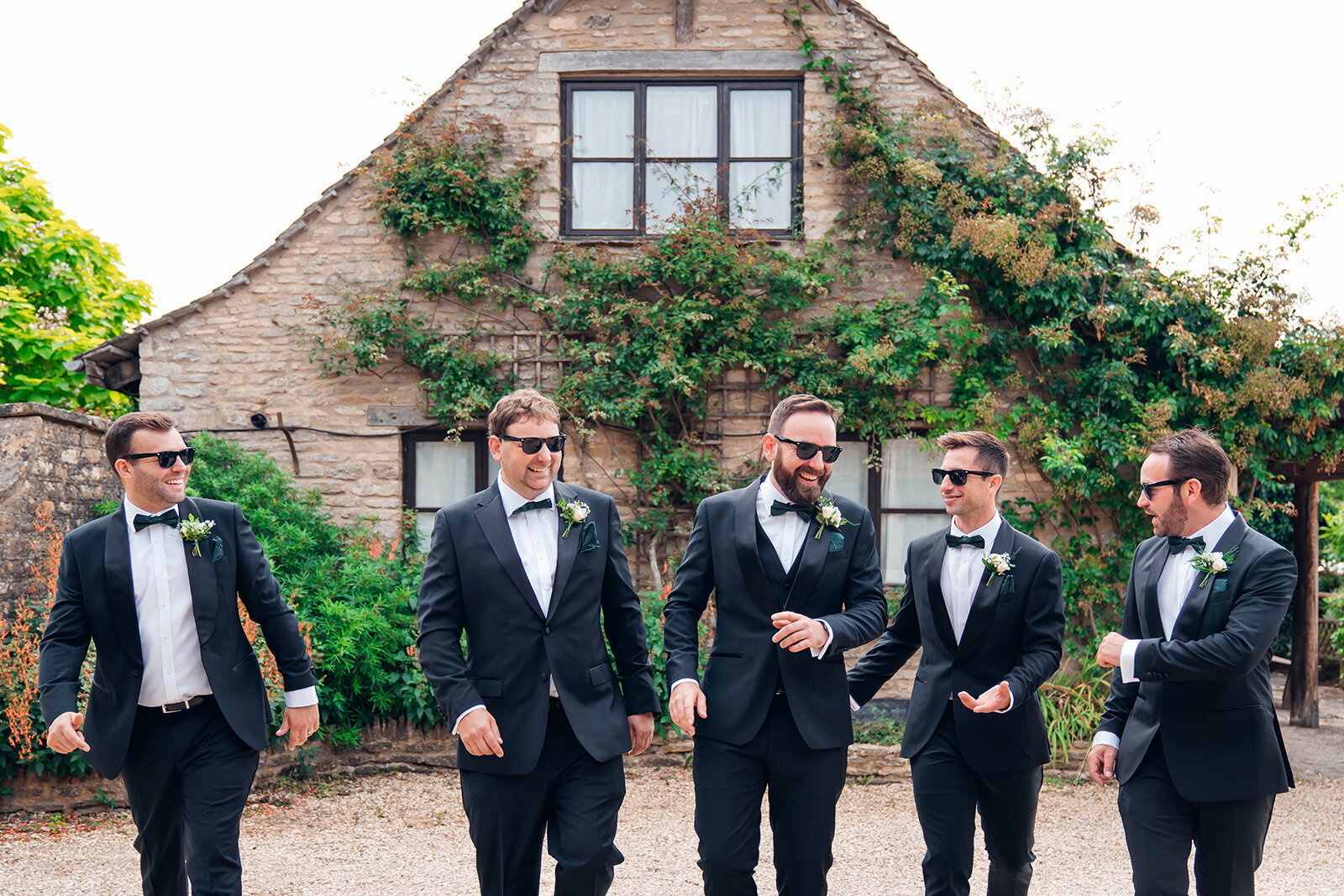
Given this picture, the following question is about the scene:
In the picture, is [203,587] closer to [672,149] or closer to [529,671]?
[529,671]

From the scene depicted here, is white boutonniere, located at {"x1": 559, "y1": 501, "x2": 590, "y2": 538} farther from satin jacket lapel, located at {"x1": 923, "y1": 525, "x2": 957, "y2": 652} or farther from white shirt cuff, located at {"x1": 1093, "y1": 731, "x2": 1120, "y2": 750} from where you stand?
white shirt cuff, located at {"x1": 1093, "y1": 731, "x2": 1120, "y2": 750}

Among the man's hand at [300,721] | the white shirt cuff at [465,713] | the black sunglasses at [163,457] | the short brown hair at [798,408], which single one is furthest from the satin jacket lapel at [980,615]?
the black sunglasses at [163,457]

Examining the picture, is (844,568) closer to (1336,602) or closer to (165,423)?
(165,423)

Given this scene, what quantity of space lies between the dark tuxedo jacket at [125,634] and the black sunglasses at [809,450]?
6.65 feet

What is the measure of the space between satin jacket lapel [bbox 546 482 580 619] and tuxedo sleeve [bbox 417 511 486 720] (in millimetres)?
332

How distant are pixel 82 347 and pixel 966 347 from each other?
10848mm

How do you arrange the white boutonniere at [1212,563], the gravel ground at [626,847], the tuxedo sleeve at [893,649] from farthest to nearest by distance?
the gravel ground at [626,847] → the tuxedo sleeve at [893,649] → the white boutonniere at [1212,563]

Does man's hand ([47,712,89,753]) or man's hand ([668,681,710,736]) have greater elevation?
man's hand ([668,681,710,736])

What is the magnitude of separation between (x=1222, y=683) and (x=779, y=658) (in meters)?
1.51

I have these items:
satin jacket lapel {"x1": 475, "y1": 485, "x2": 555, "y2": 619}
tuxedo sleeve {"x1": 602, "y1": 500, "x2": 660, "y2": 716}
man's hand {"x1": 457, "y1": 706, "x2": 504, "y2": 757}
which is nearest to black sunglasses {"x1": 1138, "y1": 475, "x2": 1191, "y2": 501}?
tuxedo sleeve {"x1": 602, "y1": 500, "x2": 660, "y2": 716}

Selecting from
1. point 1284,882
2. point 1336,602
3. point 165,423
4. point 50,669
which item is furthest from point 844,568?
point 1336,602

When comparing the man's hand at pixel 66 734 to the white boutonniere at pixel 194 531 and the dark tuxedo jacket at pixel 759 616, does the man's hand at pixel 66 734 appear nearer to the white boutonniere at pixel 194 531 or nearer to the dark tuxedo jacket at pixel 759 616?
the white boutonniere at pixel 194 531

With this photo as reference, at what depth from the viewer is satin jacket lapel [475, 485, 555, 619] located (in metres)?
3.64

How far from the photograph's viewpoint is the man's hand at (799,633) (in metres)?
3.48
